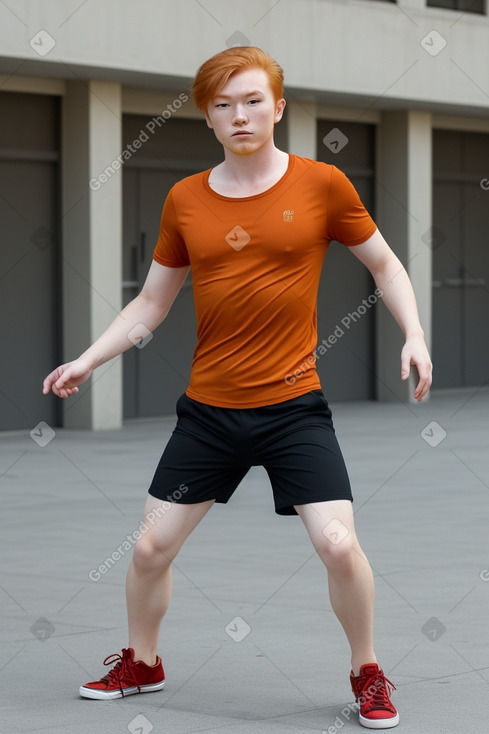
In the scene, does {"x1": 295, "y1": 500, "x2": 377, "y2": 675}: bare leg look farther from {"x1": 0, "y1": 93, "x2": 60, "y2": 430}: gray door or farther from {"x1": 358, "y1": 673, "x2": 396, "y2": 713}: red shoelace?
{"x1": 0, "y1": 93, "x2": 60, "y2": 430}: gray door

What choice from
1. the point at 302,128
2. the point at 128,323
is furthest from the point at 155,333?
the point at 128,323

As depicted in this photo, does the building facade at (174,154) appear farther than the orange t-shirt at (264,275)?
Yes

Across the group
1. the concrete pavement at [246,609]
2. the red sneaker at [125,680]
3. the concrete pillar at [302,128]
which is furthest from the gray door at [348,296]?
the red sneaker at [125,680]

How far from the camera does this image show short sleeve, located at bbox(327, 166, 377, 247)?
4.57 metres

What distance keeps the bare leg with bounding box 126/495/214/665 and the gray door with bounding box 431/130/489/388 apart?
14.6m

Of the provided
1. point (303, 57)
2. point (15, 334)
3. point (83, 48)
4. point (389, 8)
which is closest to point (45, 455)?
point (15, 334)

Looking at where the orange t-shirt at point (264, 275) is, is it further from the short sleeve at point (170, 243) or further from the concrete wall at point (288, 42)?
the concrete wall at point (288, 42)

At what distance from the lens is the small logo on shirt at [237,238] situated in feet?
14.8

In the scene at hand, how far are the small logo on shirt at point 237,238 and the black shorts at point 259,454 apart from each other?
50 cm

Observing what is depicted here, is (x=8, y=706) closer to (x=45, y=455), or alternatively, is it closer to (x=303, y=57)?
(x=45, y=455)

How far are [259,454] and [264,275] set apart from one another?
55 centimetres

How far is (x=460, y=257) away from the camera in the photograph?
19453mm

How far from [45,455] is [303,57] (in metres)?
5.73

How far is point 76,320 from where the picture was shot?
48.0 feet
